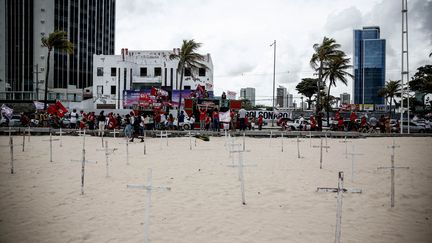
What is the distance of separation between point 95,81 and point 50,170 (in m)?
41.4

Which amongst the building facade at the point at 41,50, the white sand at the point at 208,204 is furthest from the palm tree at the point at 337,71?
the building facade at the point at 41,50

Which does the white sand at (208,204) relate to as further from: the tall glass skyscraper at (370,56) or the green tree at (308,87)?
the green tree at (308,87)

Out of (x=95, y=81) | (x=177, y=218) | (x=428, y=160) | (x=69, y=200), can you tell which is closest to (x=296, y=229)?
(x=177, y=218)

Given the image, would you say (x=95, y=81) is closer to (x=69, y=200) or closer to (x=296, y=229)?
(x=69, y=200)

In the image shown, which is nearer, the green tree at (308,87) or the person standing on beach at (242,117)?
the person standing on beach at (242,117)

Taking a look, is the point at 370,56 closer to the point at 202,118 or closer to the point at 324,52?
the point at 324,52

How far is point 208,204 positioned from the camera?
7.32 meters

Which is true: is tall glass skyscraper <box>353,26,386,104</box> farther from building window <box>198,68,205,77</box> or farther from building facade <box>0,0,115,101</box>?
building facade <box>0,0,115,101</box>

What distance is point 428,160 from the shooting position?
13.9 m

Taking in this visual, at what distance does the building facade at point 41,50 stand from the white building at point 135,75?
437 inches

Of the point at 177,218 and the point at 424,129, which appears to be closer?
the point at 177,218

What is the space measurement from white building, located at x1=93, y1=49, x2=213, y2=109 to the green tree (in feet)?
82.2

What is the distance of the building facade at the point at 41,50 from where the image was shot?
5597 centimetres

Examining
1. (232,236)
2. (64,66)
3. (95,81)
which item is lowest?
(232,236)
